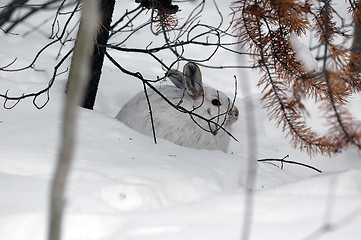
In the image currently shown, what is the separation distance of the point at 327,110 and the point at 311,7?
63cm

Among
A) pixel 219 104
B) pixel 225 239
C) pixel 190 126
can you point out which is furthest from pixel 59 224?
pixel 219 104

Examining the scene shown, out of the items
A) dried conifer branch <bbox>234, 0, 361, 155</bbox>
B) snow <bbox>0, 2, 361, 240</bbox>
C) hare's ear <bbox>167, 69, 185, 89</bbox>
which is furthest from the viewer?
hare's ear <bbox>167, 69, 185, 89</bbox>

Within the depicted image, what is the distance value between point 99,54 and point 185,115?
72 centimetres

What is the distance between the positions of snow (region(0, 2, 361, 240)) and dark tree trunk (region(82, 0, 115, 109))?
0.21 meters

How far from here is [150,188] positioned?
6.75 ft

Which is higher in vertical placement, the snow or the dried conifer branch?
the dried conifer branch

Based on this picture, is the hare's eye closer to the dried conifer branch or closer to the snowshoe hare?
the snowshoe hare

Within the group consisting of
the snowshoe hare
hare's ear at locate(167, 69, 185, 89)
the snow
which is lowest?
the snow

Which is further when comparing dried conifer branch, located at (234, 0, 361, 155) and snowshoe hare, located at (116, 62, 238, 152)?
snowshoe hare, located at (116, 62, 238, 152)

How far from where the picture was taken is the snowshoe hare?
3139 millimetres

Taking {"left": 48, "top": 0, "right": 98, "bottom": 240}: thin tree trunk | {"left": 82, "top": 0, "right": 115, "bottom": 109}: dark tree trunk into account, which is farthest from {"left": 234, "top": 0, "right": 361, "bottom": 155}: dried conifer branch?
{"left": 48, "top": 0, "right": 98, "bottom": 240}: thin tree trunk

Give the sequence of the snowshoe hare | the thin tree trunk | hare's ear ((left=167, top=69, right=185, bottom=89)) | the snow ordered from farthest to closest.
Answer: hare's ear ((left=167, top=69, right=185, bottom=89))
the snowshoe hare
the snow
the thin tree trunk

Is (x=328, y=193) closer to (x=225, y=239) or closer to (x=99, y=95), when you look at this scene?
(x=225, y=239)

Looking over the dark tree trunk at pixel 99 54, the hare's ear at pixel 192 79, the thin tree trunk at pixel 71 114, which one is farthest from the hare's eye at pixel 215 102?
the thin tree trunk at pixel 71 114
